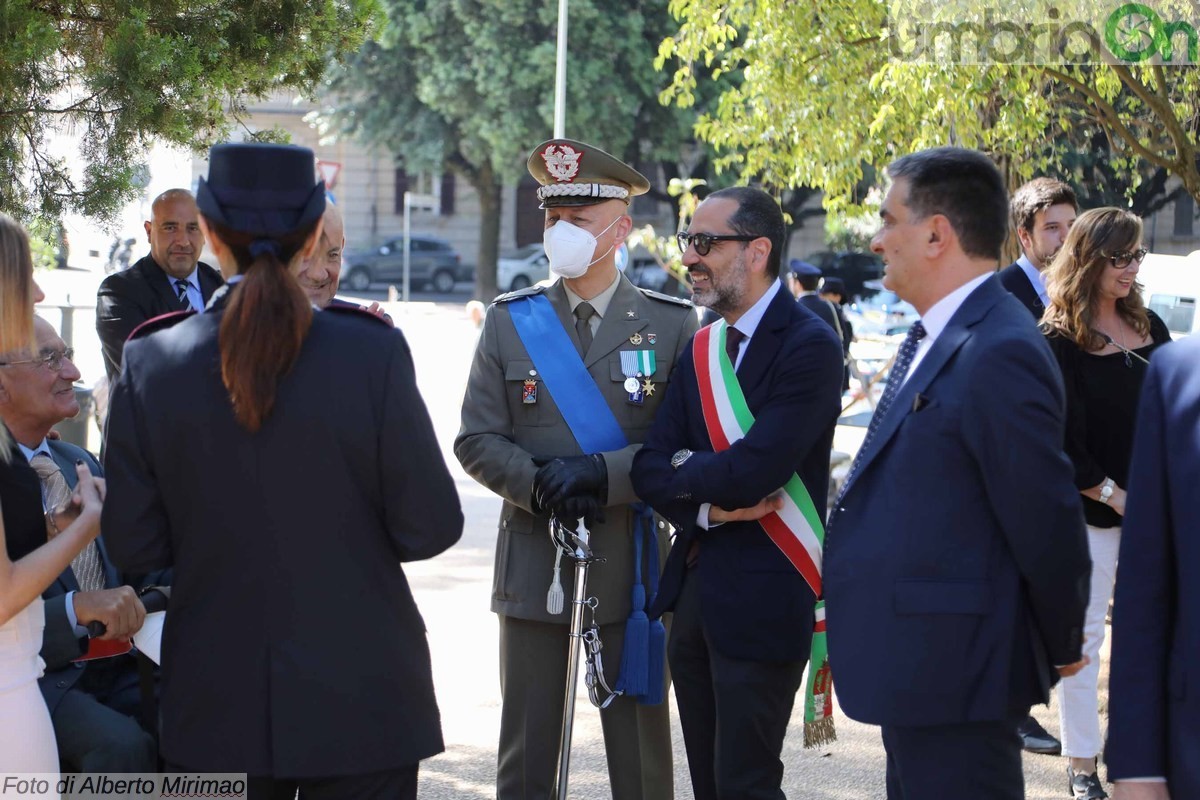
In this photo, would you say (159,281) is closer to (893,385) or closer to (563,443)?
(563,443)

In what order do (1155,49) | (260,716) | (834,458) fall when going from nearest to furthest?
(260,716) → (1155,49) → (834,458)

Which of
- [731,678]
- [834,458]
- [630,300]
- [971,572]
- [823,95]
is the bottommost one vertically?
[834,458]

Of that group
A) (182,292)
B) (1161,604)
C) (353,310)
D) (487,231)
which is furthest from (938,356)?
(487,231)

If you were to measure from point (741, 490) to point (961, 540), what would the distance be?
0.87m

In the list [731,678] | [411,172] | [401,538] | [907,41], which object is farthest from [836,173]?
[411,172]

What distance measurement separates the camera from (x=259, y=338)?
109 inches

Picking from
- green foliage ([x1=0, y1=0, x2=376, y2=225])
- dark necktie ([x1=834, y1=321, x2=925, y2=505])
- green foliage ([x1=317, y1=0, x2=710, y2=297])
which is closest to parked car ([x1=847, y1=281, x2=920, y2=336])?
green foliage ([x1=317, y1=0, x2=710, y2=297])

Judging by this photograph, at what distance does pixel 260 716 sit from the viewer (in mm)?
2861

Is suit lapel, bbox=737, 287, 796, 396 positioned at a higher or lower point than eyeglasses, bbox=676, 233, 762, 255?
lower

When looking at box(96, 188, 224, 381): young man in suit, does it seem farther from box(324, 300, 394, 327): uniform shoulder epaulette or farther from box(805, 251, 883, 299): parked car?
box(805, 251, 883, 299): parked car

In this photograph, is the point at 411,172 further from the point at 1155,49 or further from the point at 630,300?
the point at 630,300

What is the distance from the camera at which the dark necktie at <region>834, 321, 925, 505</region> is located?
10.7ft

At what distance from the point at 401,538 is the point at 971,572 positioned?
1.23m

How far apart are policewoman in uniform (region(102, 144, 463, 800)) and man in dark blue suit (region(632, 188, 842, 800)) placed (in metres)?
1.15
